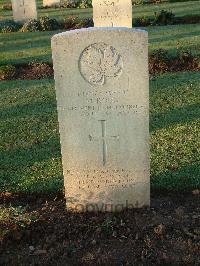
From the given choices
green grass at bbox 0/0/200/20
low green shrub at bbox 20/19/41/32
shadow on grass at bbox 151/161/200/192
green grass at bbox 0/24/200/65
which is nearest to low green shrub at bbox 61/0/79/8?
green grass at bbox 0/0/200/20

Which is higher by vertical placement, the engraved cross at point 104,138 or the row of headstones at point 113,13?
the row of headstones at point 113,13

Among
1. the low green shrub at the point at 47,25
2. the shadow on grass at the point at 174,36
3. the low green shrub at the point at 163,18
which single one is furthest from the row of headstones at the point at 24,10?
the shadow on grass at the point at 174,36

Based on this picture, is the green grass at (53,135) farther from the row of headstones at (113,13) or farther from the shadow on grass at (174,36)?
the shadow on grass at (174,36)

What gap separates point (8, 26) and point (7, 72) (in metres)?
6.05

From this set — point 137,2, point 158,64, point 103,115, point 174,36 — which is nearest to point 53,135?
point 103,115

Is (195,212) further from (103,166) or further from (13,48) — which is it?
(13,48)

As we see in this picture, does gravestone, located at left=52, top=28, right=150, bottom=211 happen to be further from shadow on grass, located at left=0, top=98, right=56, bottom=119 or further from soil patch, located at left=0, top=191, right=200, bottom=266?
shadow on grass, located at left=0, top=98, right=56, bottom=119

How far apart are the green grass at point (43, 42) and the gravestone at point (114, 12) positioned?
1.01 metres

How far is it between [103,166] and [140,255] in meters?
1.04

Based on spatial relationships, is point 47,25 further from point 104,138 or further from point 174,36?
point 104,138

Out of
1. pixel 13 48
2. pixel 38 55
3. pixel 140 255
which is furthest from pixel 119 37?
pixel 13 48

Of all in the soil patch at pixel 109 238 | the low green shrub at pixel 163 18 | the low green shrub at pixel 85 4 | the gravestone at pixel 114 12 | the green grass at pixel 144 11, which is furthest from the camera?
the low green shrub at pixel 85 4

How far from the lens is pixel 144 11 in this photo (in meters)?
18.2

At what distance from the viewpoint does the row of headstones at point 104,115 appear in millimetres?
4586
